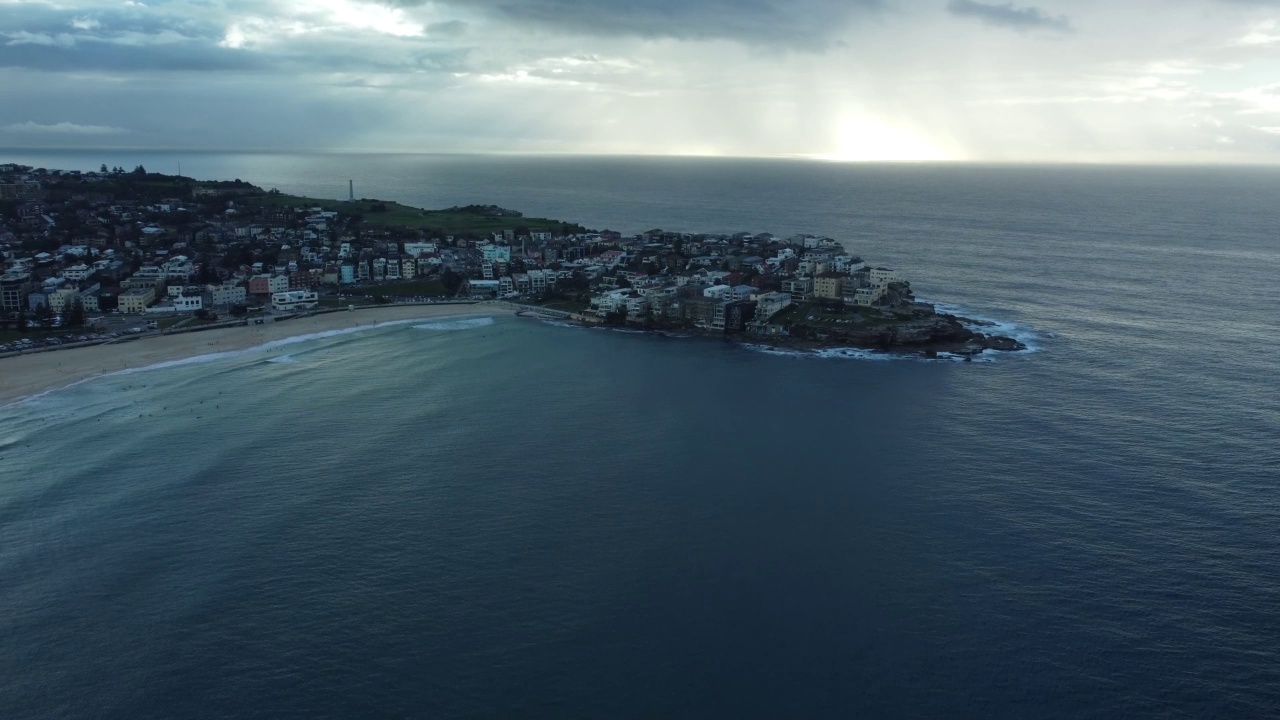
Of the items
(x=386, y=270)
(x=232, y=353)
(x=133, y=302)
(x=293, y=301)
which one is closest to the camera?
(x=232, y=353)

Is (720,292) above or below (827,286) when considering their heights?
below

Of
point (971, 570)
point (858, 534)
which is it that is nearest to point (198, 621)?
point (858, 534)

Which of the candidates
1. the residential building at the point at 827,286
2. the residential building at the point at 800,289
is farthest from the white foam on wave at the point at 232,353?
the residential building at the point at 827,286

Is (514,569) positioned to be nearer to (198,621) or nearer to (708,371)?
(198,621)

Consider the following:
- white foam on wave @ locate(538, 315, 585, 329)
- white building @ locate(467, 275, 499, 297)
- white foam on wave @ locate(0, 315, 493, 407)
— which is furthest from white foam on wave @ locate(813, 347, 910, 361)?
white building @ locate(467, 275, 499, 297)

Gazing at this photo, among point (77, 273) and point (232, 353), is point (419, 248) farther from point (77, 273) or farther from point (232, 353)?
point (232, 353)

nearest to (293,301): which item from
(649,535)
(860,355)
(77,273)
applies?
(77,273)

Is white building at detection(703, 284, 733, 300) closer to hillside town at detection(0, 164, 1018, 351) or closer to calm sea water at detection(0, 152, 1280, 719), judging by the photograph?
hillside town at detection(0, 164, 1018, 351)
